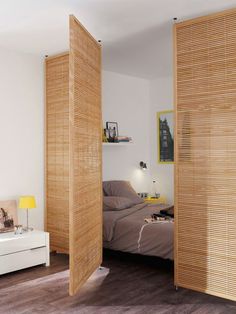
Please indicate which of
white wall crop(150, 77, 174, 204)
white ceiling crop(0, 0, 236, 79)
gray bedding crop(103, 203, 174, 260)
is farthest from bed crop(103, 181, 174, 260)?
white ceiling crop(0, 0, 236, 79)

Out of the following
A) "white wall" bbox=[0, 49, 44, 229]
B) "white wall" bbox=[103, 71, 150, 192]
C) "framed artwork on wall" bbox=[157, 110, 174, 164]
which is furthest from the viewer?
"framed artwork on wall" bbox=[157, 110, 174, 164]

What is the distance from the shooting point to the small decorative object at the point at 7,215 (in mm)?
4447

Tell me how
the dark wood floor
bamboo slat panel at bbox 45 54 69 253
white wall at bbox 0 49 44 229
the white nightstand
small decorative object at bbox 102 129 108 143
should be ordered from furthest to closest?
small decorative object at bbox 102 129 108 143 → bamboo slat panel at bbox 45 54 69 253 → white wall at bbox 0 49 44 229 → the white nightstand → the dark wood floor

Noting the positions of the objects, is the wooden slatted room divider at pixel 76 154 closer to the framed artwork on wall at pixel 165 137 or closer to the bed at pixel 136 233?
the bed at pixel 136 233

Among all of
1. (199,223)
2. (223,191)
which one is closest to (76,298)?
(199,223)

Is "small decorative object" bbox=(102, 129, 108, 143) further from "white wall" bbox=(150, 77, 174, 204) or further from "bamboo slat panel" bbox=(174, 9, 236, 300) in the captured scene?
"bamboo slat panel" bbox=(174, 9, 236, 300)

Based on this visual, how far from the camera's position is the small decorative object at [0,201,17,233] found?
4.45 metres

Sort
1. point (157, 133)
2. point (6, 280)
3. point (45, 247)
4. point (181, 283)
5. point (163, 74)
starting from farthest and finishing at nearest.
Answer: point (157, 133)
point (163, 74)
point (45, 247)
point (6, 280)
point (181, 283)

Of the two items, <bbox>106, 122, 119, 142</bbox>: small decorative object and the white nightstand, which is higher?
<bbox>106, 122, 119, 142</bbox>: small decorative object

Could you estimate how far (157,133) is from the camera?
6672 millimetres

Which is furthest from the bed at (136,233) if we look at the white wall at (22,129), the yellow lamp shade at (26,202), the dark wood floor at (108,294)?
the white wall at (22,129)

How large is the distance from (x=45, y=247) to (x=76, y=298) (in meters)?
1.16

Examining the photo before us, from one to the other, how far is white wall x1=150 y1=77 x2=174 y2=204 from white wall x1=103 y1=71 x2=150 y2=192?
9 cm

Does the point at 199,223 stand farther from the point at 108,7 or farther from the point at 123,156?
the point at 123,156
